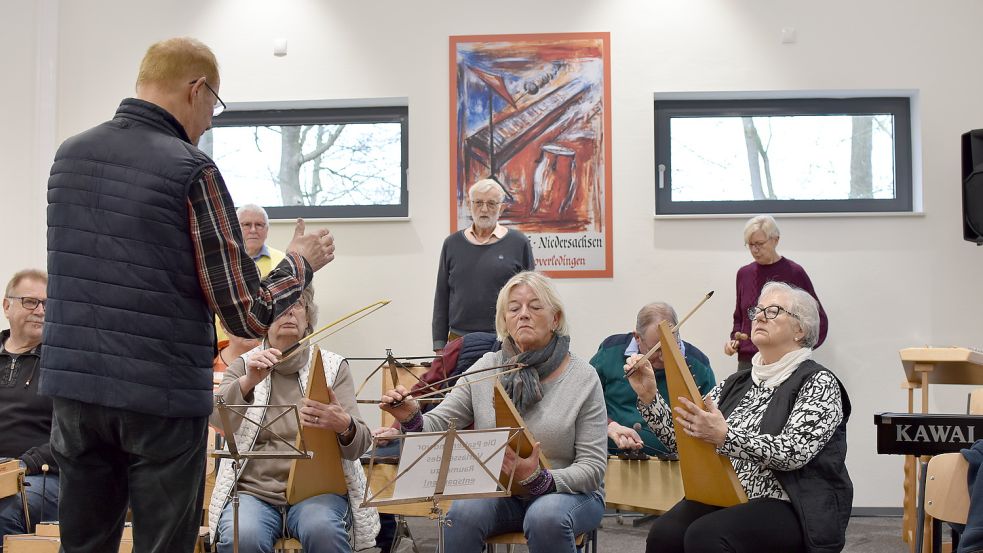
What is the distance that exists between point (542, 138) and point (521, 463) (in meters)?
2.98

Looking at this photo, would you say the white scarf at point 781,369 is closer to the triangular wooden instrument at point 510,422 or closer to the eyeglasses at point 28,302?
the triangular wooden instrument at point 510,422

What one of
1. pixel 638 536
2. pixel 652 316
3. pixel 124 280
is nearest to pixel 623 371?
pixel 652 316

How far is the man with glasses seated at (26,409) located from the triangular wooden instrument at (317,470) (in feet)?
2.95

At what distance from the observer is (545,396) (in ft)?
9.45

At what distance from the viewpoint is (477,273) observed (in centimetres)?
471

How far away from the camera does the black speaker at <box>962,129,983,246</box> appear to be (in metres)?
4.88

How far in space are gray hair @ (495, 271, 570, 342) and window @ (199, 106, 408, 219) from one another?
8.40 ft

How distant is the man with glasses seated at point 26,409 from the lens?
3.22m

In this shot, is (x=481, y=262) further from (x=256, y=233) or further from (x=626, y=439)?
(x=626, y=439)

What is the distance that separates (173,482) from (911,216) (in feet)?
14.8

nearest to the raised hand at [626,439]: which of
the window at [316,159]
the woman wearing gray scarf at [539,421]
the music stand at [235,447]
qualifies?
the woman wearing gray scarf at [539,421]

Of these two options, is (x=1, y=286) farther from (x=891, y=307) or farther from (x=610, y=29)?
(x=891, y=307)

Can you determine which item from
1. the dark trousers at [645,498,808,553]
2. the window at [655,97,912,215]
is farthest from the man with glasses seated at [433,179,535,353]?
the dark trousers at [645,498,808,553]

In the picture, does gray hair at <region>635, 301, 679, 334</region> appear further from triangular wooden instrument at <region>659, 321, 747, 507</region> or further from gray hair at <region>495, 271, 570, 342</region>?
triangular wooden instrument at <region>659, 321, 747, 507</region>
